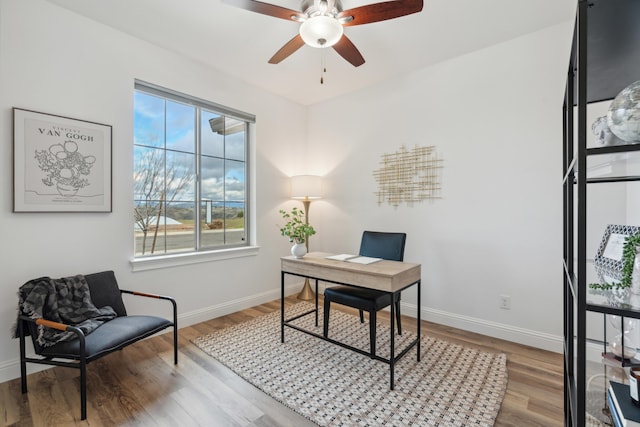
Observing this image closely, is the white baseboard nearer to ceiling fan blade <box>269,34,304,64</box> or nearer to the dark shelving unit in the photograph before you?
the dark shelving unit

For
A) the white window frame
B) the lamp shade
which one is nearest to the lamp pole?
the lamp shade

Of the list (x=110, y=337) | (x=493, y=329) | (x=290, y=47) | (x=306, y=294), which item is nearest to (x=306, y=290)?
(x=306, y=294)

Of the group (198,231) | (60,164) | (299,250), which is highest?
(60,164)

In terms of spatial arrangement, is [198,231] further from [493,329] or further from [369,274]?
[493,329]

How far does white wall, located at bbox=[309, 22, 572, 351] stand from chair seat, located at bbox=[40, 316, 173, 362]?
2537mm

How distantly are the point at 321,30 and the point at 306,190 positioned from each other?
2.09 m

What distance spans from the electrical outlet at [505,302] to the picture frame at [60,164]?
3590mm

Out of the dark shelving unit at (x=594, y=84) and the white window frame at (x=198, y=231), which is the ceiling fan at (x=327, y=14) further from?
the white window frame at (x=198, y=231)

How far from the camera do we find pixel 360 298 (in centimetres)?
240

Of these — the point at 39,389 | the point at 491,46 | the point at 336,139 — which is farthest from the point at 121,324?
the point at 491,46

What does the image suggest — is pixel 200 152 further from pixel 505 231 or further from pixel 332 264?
pixel 505 231

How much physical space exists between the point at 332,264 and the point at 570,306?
144 cm

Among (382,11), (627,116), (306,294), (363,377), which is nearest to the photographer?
(627,116)

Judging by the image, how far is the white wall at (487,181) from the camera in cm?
255
